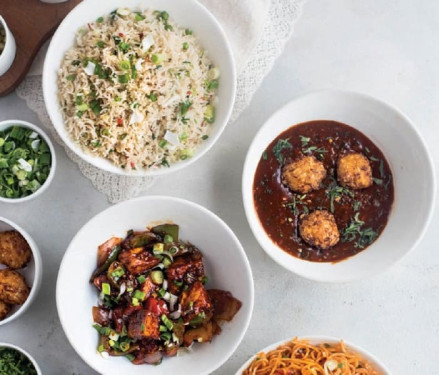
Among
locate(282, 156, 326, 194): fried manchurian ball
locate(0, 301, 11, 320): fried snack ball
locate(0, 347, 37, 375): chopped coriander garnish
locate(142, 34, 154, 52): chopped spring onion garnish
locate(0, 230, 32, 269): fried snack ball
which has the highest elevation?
locate(142, 34, 154, 52): chopped spring onion garnish

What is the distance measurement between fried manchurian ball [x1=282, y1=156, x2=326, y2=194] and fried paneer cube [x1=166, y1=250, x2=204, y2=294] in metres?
0.70

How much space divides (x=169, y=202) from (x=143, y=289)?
0.50 metres

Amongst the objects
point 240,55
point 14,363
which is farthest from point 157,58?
point 14,363

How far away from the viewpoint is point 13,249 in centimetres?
383

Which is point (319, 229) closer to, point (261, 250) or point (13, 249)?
point (261, 250)

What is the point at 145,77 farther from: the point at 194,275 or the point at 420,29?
the point at 420,29

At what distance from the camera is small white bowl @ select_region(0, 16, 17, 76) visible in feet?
12.2

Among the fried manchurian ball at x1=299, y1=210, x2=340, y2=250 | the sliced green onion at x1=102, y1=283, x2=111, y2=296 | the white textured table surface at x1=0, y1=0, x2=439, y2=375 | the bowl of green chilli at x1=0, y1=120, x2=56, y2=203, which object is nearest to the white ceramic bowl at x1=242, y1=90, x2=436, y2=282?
the fried manchurian ball at x1=299, y1=210, x2=340, y2=250

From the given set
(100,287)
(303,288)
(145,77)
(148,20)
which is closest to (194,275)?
(100,287)

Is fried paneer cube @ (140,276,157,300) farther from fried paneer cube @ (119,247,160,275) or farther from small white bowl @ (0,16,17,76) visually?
small white bowl @ (0,16,17,76)

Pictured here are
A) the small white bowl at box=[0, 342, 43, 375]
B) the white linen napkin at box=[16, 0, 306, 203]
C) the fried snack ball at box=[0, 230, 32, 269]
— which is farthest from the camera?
the white linen napkin at box=[16, 0, 306, 203]

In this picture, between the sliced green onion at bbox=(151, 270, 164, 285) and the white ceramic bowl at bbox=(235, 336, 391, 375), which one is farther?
the white ceramic bowl at bbox=(235, 336, 391, 375)

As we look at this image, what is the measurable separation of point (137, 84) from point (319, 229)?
1340mm

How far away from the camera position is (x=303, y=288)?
13.6ft
